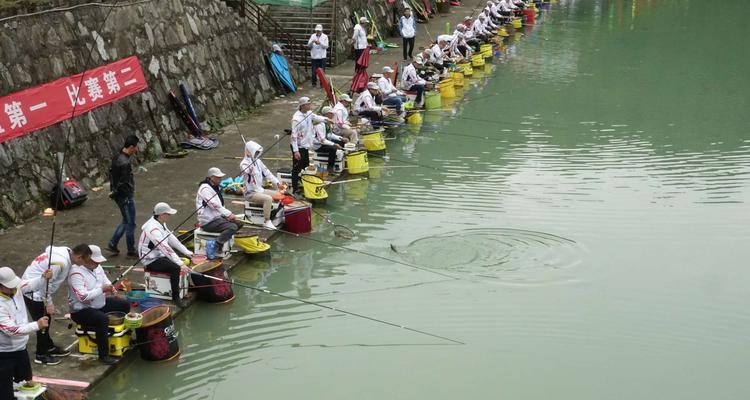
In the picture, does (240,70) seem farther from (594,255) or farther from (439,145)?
(594,255)

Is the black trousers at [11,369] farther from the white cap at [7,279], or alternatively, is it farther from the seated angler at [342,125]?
the seated angler at [342,125]

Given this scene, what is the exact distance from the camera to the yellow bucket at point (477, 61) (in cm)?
2773

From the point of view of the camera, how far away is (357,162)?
55.5 ft

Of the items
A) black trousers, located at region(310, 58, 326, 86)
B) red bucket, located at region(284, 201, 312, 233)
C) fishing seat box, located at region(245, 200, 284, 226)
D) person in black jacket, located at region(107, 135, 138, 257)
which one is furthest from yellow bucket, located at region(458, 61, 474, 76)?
person in black jacket, located at region(107, 135, 138, 257)

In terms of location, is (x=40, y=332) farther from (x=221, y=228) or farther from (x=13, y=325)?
(x=221, y=228)

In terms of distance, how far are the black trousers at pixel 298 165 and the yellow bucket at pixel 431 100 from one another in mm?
7255

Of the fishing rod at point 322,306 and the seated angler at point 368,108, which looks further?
the seated angler at point 368,108

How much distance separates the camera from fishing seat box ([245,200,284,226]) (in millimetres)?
13578

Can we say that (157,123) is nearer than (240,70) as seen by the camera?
Yes

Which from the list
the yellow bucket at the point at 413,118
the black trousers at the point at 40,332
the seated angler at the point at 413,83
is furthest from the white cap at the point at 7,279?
the seated angler at the point at 413,83

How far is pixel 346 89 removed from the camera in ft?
74.6

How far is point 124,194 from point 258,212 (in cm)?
222

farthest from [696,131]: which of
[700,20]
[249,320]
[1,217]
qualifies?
[700,20]

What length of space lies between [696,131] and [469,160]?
19.2 feet
